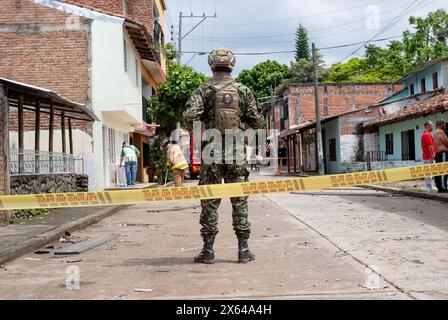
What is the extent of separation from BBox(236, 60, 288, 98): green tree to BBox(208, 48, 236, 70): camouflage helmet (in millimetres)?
65027

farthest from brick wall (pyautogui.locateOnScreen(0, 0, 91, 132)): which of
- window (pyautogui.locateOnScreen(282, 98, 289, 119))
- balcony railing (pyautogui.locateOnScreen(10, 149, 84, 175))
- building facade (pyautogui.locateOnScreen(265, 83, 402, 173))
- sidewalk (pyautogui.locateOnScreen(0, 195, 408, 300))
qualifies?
window (pyautogui.locateOnScreen(282, 98, 289, 119))

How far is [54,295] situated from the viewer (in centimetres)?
502

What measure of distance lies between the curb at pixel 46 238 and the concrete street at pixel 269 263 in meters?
0.13

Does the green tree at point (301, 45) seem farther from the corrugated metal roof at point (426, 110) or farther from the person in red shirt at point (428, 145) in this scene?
the person in red shirt at point (428, 145)

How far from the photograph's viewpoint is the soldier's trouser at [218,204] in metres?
6.43

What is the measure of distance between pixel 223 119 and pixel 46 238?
355 cm

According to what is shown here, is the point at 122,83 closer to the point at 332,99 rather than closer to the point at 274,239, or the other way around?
the point at 274,239

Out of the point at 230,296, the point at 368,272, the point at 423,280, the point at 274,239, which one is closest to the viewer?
the point at 230,296

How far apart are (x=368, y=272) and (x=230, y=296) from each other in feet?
5.00

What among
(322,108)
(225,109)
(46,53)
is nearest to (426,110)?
(46,53)

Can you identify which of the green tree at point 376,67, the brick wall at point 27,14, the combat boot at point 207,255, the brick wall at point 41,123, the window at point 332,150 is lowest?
the combat boot at point 207,255

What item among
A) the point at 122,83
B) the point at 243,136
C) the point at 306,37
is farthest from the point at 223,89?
the point at 306,37

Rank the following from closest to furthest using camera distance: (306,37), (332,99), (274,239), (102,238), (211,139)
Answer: (211,139) → (274,239) → (102,238) → (332,99) → (306,37)

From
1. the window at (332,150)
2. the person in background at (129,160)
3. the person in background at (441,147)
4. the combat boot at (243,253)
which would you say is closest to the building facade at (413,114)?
the window at (332,150)
